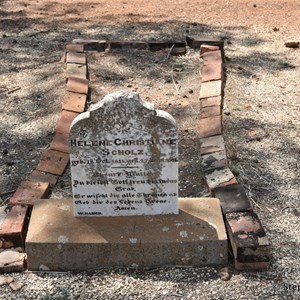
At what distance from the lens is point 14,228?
4.18m

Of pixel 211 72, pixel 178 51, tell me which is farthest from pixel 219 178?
pixel 178 51

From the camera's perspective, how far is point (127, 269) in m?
4.09

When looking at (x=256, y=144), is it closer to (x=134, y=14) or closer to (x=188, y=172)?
(x=188, y=172)

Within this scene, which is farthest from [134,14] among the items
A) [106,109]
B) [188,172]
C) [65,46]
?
[106,109]

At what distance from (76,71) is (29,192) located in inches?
85.2

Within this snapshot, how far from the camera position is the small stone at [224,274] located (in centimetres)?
394

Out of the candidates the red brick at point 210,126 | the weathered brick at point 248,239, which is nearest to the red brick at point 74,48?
the red brick at point 210,126

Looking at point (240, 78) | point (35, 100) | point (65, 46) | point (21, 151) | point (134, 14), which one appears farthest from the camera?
point (134, 14)

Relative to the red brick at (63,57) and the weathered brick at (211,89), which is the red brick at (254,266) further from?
the red brick at (63,57)

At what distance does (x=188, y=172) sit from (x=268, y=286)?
4.49ft

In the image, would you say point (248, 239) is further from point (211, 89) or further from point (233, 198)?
point (211, 89)

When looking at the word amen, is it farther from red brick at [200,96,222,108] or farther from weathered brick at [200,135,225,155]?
red brick at [200,96,222,108]

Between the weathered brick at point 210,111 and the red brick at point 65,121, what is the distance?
3.58ft

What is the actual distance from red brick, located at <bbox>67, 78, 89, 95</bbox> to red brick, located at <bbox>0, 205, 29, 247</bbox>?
1.99 meters
